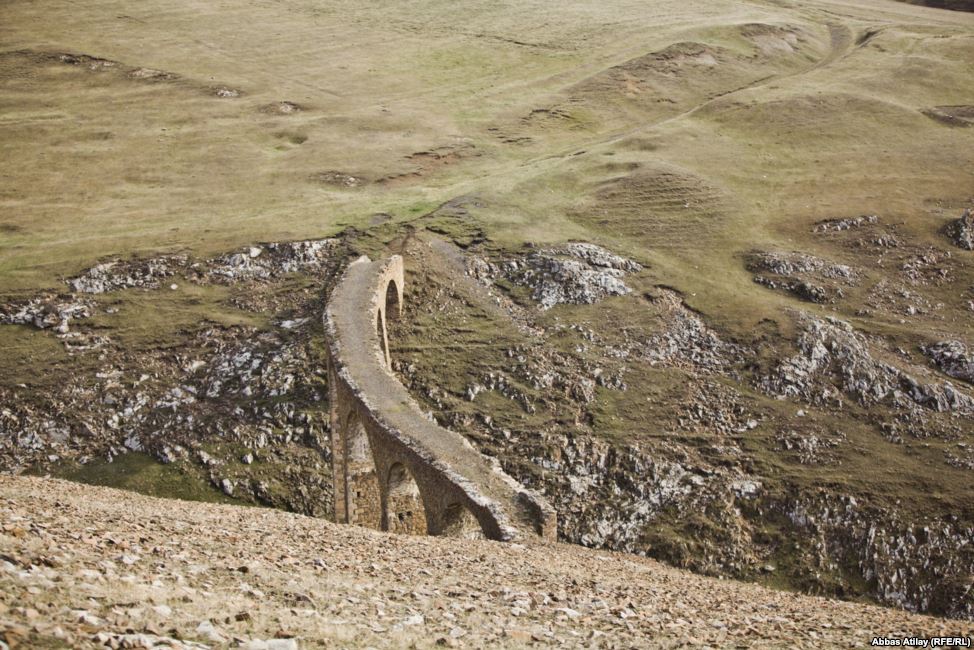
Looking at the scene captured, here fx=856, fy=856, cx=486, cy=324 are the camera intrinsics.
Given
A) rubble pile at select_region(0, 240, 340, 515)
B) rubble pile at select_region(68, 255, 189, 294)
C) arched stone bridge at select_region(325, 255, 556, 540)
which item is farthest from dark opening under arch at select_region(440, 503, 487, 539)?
rubble pile at select_region(68, 255, 189, 294)

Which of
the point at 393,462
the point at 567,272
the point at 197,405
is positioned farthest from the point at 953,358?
the point at 197,405

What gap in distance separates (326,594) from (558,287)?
129ft

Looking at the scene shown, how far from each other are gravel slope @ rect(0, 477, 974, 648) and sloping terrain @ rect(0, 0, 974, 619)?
14.6 metres

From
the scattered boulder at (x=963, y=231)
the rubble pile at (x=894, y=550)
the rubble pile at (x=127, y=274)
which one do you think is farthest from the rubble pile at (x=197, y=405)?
the scattered boulder at (x=963, y=231)

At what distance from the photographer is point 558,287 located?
182 ft

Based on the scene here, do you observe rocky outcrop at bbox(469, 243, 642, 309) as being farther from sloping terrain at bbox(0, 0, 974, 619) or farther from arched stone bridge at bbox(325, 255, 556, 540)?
arched stone bridge at bbox(325, 255, 556, 540)

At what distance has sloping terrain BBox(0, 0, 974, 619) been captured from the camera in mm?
41781

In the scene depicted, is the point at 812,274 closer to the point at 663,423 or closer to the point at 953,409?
the point at 953,409

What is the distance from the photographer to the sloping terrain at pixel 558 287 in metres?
41.8

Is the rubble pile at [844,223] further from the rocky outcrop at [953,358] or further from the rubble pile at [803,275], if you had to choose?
the rocky outcrop at [953,358]

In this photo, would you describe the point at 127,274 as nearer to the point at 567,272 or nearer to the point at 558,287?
the point at 558,287

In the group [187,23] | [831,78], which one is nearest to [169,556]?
[831,78]

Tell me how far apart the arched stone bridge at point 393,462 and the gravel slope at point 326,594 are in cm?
279

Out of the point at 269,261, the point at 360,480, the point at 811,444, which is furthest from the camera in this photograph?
the point at 269,261
